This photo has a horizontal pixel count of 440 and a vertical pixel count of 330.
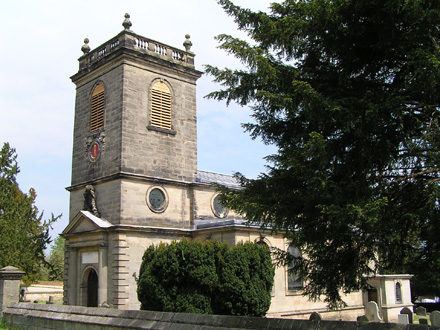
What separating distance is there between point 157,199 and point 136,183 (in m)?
1.42

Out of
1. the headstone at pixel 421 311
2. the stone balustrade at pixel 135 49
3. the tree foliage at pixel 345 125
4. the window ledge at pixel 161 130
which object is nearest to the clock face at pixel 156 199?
the window ledge at pixel 161 130

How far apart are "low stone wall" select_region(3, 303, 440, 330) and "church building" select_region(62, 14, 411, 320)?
6.57 metres

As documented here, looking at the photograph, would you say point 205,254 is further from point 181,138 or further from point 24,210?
point 24,210

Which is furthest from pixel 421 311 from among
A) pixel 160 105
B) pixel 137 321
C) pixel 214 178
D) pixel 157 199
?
pixel 137 321

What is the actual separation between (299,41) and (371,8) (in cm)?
173

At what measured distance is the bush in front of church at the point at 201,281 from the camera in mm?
14102

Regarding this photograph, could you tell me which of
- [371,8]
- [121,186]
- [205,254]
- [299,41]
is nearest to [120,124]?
[121,186]

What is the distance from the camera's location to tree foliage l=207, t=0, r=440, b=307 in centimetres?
888

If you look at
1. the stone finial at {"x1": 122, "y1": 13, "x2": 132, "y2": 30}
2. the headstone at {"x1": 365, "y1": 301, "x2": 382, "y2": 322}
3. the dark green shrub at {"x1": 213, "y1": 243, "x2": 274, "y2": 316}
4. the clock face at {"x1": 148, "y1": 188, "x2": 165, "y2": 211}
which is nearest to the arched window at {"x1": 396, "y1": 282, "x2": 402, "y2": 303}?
the headstone at {"x1": 365, "y1": 301, "x2": 382, "y2": 322}

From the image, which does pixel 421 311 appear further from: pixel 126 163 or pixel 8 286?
pixel 8 286

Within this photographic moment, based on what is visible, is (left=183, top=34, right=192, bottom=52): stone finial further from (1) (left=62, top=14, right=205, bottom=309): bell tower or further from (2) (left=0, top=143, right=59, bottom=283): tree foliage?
(2) (left=0, top=143, right=59, bottom=283): tree foliage

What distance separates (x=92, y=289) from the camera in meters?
22.9

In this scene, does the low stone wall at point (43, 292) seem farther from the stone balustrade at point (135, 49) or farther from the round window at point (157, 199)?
the stone balustrade at point (135, 49)

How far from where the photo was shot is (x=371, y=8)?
9.69 metres
